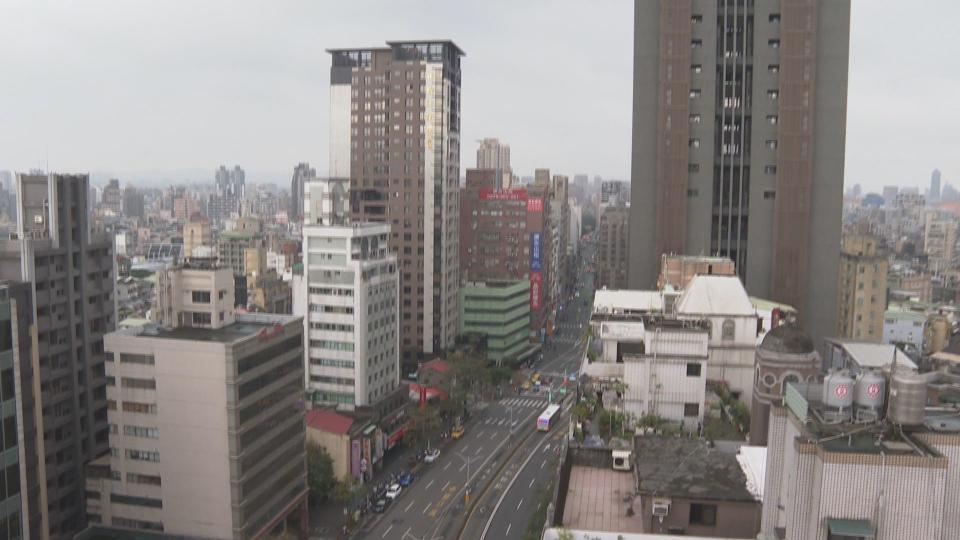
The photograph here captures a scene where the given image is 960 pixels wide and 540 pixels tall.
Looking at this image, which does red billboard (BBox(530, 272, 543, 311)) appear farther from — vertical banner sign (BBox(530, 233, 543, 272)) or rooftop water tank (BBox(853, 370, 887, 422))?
rooftop water tank (BBox(853, 370, 887, 422))

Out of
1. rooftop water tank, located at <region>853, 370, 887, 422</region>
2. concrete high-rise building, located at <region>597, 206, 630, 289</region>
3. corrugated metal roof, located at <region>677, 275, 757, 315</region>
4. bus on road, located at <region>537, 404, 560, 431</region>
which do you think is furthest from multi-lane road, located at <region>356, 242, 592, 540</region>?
concrete high-rise building, located at <region>597, 206, 630, 289</region>

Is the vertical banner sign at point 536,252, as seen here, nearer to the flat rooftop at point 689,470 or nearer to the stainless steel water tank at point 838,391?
the flat rooftop at point 689,470

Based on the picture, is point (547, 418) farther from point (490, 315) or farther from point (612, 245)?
point (612, 245)

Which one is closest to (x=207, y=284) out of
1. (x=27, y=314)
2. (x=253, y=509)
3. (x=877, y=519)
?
(x=27, y=314)

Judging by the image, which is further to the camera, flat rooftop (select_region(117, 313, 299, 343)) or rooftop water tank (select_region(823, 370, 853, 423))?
flat rooftop (select_region(117, 313, 299, 343))

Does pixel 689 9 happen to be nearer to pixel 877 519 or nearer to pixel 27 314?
pixel 27 314
